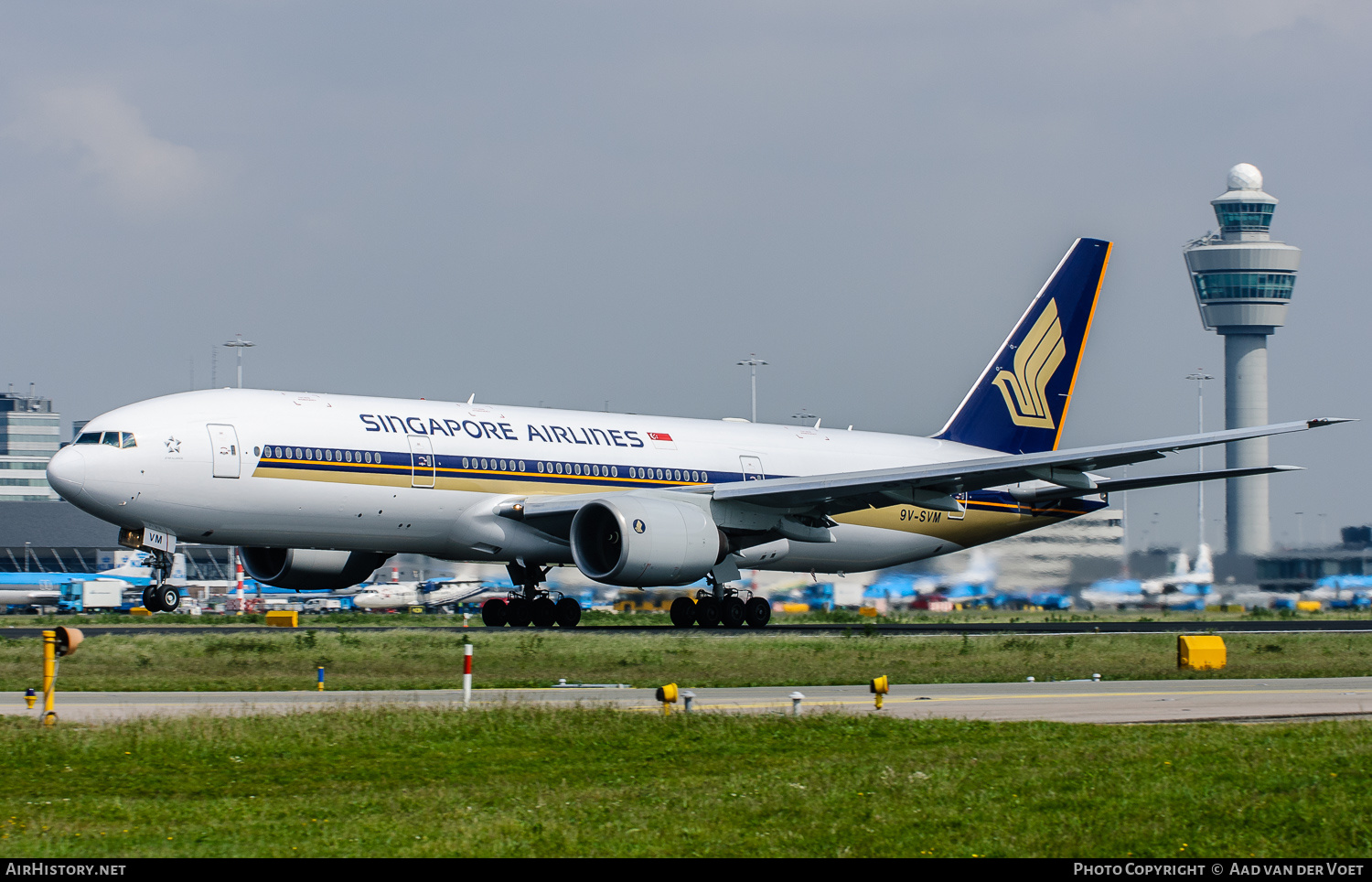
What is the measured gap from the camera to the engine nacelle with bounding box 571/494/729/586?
32.3 metres

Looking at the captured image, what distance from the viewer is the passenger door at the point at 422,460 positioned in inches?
1297

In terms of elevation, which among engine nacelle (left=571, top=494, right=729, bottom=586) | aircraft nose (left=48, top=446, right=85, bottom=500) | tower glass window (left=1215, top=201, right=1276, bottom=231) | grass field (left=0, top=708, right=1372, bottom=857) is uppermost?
tower glass window (left=1215, top=201, right=1276, bottom=231)

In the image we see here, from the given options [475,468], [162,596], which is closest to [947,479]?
[475,468]

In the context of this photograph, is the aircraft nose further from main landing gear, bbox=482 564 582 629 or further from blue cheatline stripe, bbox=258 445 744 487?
main landing gear, bbox=482 564 582 629

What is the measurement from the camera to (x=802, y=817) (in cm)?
1142

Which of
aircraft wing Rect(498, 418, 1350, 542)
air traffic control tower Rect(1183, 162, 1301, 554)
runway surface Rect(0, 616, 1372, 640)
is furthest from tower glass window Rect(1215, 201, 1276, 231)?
aircraft wing Rect(498, 418, 1350, 542)


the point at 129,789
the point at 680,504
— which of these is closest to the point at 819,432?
the point at 680,504

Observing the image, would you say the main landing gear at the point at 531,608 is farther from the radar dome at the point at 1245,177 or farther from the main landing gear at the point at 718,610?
the radar dome at the point at 1245,177

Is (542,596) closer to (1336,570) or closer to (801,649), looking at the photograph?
(801,649)

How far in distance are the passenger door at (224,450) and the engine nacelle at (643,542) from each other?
7.15 m

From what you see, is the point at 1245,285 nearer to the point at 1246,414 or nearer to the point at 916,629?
the point at 1246,414

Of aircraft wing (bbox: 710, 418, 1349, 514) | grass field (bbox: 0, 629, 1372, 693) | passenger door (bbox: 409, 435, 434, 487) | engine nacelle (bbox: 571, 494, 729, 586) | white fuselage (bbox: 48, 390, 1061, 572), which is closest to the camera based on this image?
grass field (bbox: 0, 629, 1372, 693)
